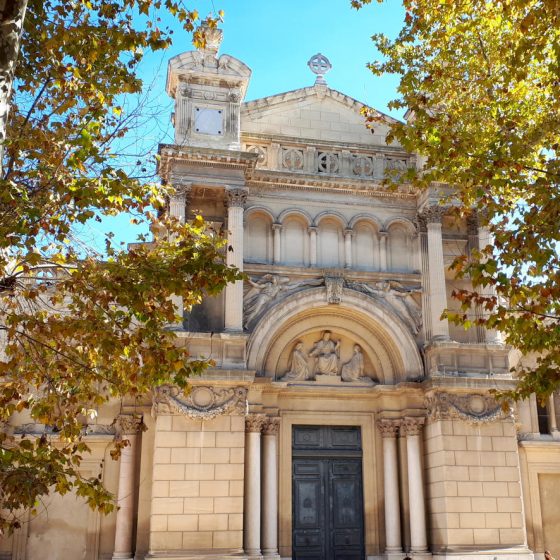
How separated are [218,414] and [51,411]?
25.1 ft

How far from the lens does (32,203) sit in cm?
1114

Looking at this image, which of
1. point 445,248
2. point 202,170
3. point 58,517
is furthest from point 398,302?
point 58,517

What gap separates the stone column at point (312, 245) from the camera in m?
22.6

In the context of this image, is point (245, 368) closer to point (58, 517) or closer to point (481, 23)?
point (58, 517)

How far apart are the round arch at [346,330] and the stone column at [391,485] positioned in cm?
135

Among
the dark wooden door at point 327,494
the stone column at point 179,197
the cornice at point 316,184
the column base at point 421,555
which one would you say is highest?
the cornice at point 316,184

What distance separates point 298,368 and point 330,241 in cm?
390

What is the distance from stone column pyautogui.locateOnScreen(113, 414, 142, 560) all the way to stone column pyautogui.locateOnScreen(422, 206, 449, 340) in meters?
8.54

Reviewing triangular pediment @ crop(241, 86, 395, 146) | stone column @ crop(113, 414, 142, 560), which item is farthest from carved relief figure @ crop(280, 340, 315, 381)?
triangular pediment @ crop(241, 86, 395, 146)

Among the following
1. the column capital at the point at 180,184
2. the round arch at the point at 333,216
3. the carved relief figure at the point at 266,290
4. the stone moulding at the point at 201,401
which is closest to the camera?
the stone moulding at the point at 201,401

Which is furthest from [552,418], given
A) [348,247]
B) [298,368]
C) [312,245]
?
[312,245]

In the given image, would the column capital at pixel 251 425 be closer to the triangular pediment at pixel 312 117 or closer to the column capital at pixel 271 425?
the column capital at pixel 271 425

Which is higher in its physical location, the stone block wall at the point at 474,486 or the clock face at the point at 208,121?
the clock face at the point at 208,121

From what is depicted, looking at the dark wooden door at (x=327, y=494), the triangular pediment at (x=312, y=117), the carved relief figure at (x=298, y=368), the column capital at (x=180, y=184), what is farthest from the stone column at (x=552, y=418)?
the column capital at (x=180, y=184)
